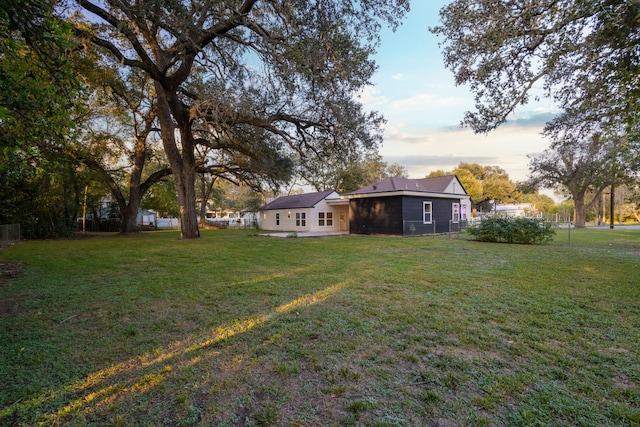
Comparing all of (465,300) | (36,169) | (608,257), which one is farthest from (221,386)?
(608,257)

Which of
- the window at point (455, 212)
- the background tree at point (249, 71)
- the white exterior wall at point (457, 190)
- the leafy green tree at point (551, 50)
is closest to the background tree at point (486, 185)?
the white exterior wall at point (457, 190)

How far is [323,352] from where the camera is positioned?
296 cm

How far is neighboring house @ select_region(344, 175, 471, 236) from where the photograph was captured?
1758 cm

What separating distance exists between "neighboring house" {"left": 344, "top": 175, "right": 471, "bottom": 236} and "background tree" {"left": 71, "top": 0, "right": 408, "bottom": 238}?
6.13 m

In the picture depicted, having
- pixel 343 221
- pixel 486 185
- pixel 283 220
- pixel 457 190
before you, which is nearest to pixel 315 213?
pixel 343 221

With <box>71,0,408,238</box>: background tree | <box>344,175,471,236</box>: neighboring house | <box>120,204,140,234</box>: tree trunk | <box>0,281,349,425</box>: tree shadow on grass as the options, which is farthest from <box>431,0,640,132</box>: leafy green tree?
<box>120,204,140,234</box>: tree trunk

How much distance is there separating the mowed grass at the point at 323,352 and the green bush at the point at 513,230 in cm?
707

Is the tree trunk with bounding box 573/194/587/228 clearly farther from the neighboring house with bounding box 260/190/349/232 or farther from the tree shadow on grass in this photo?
the tree shadow on grass

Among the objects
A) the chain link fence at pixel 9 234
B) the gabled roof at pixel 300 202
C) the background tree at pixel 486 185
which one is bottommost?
the chain link fence at pixel 9 234

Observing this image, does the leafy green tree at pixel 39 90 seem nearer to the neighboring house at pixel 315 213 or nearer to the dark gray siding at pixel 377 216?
the dark gray siding at pixel 377 216

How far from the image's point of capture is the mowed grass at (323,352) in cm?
210

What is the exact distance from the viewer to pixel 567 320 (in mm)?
3787

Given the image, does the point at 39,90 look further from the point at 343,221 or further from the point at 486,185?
the point at 486,185

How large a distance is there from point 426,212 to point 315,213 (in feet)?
Result: 27.9
